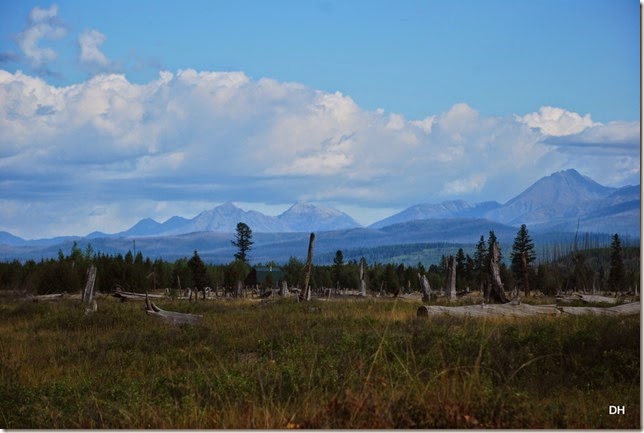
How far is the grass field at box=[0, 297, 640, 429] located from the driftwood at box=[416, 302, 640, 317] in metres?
2.14

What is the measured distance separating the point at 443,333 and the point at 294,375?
379cm

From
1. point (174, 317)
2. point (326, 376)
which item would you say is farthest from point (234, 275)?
point (326, 376)

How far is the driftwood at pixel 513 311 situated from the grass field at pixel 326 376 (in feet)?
7.03

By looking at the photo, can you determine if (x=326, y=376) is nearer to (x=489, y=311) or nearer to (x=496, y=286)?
(x=489, y=311)

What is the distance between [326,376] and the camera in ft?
39.0

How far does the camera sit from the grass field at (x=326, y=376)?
9555 millimetres

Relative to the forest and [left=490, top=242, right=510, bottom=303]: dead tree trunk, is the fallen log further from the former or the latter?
the forest

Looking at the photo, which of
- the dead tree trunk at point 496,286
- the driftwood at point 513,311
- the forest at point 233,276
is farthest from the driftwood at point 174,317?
the forest at point 233,276

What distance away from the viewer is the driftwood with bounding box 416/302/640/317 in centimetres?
2205

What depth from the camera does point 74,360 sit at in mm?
18469

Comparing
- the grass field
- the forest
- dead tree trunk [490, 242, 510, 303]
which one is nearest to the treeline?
the forest

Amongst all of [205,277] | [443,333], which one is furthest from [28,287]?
[443,333]

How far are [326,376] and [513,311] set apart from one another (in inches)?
515

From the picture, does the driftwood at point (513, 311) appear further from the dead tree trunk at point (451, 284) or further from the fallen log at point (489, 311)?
the dead tree trunk at point (451, 284)
